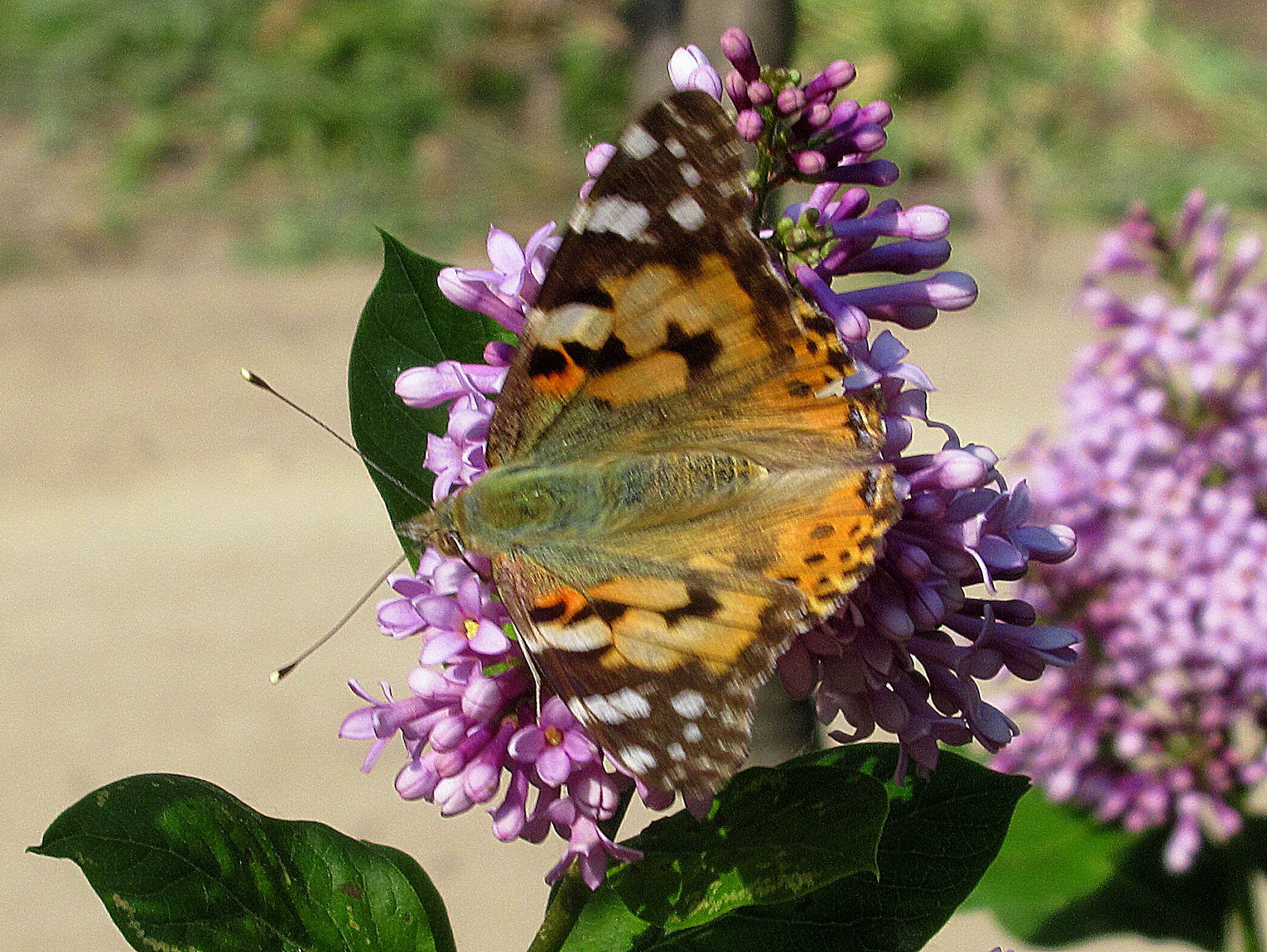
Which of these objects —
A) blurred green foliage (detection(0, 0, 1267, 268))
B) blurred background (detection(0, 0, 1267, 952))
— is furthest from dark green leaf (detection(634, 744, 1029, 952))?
blurred green foliage (detection(0, 0, 1267, 268))

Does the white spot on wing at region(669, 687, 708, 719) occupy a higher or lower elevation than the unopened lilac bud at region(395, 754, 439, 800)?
higher

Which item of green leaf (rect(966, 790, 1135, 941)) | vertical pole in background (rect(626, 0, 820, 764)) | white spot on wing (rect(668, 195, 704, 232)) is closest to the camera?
white spot on wing (rect(668, 195, 704, 232))

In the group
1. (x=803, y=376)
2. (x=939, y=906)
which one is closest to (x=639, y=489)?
(x=803, y=376)

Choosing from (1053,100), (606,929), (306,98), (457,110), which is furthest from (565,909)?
(1053,100)

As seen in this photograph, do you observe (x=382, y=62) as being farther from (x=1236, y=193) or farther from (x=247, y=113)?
(x=1236, y=193)

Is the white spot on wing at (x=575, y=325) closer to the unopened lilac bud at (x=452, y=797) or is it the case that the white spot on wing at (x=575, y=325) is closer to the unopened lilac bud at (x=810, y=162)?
the unopened lilac bud at (x=810, y=162)

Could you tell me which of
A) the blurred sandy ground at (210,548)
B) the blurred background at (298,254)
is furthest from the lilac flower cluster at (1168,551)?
the blurred background at (298,254)

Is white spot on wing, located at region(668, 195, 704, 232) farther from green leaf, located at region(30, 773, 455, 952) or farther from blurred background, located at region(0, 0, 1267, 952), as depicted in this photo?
blurred background, located at region(0, 0, 1267, 952)
